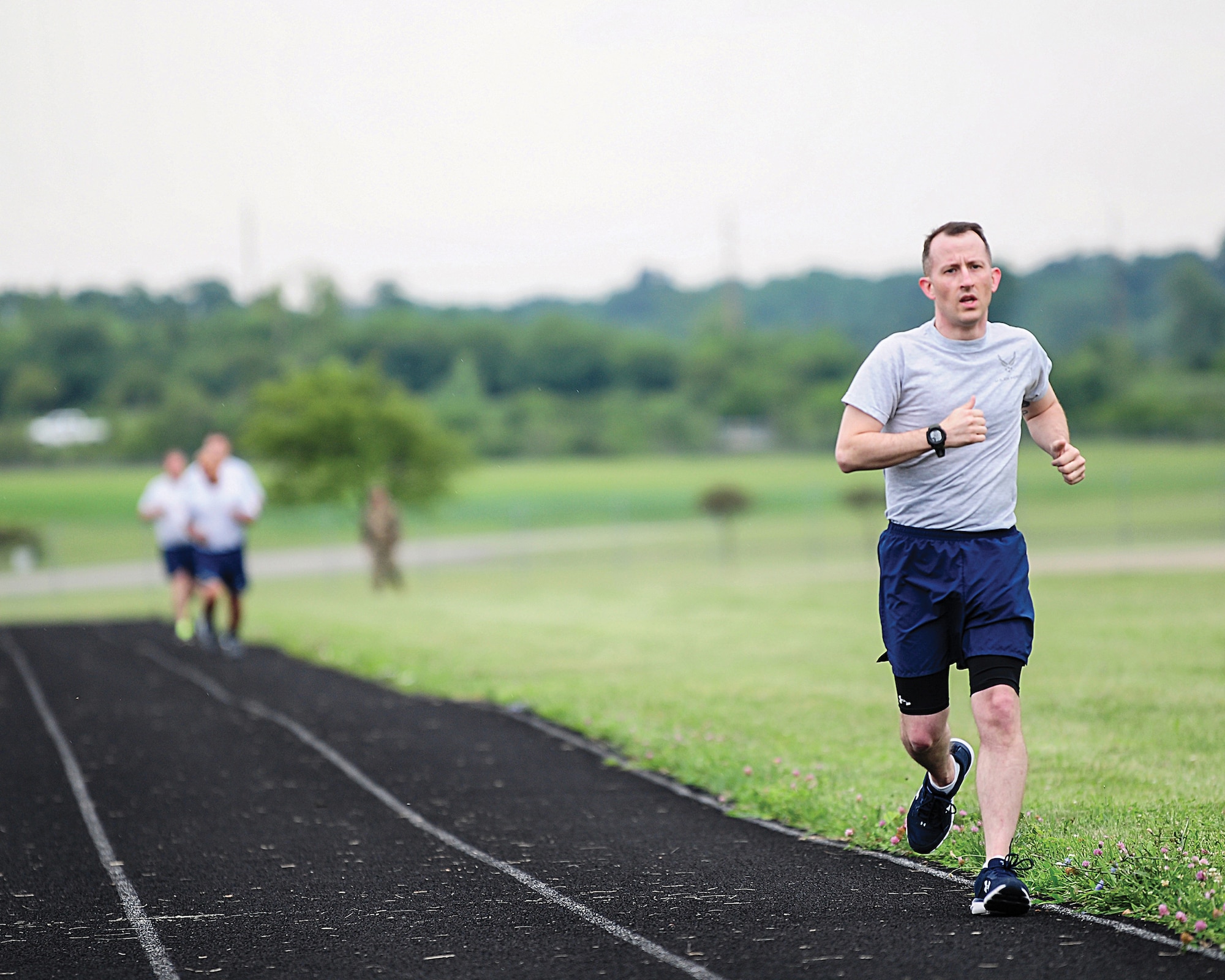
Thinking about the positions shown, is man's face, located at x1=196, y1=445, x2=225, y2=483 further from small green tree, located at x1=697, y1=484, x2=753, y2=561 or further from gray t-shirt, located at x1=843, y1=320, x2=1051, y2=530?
small green tree, located at x1=697, y1=484, x2=753, y2=561

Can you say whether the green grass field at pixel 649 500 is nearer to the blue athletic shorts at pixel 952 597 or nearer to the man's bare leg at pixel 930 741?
the man's bare leg at pixel 930 741

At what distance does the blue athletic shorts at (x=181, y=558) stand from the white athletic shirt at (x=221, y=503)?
278cm

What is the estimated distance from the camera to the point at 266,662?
15.9 metres

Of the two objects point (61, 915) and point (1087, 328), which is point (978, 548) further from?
point (1087, 328)

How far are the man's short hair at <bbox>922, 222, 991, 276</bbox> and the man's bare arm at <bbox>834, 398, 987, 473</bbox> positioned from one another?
560 millimetres

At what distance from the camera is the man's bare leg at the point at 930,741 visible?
18.7 feet

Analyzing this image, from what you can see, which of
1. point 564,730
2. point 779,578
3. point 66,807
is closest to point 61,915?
point 66,807

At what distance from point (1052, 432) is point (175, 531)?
48.1 ft

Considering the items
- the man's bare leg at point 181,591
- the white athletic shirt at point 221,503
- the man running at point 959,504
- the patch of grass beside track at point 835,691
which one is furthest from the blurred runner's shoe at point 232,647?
the man running at point 959,504

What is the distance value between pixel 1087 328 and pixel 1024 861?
9266cm

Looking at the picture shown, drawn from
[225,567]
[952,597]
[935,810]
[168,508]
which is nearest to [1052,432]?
[952,597]

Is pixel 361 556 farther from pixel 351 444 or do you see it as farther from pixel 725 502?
pixel 725 502

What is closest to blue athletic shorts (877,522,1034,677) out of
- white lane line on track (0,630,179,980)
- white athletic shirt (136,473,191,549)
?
white lane line on track (0,630,179,980)

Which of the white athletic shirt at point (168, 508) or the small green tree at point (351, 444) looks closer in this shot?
the white athletic shirt at point (168, 508)
